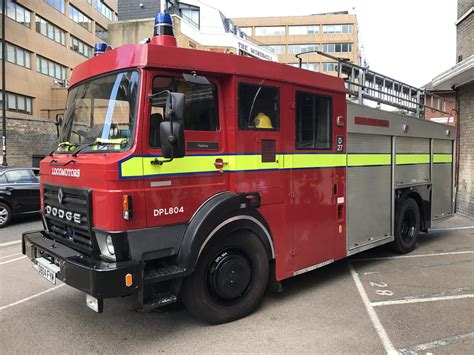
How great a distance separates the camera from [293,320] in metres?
4.49

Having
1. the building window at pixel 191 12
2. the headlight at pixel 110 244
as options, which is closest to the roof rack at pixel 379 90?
the headlight at pixel 110 244

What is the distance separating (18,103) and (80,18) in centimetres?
1305

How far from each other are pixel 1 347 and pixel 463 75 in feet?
36.7

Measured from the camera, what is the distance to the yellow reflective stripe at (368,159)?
592 centimetres

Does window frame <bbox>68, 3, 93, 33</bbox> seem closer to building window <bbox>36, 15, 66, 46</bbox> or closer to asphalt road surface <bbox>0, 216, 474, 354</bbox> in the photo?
building window <bbox>36, 15, 66, 46</bbox>

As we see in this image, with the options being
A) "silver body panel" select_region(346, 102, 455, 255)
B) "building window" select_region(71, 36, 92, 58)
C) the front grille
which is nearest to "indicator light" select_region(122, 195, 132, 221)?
the front grille

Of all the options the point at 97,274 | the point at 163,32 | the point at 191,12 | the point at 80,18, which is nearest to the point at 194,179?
the point at 97,274

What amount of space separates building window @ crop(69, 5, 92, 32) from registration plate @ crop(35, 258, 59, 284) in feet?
119

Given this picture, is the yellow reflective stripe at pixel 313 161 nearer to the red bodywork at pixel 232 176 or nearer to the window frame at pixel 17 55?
the red bodywork at pixel 232 176

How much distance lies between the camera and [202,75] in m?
4.18

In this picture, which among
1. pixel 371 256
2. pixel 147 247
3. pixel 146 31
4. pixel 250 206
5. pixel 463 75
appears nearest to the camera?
pixel 147 247

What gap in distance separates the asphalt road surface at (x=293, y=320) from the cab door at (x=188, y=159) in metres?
1.22

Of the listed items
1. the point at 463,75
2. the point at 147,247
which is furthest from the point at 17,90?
the point at 147,247

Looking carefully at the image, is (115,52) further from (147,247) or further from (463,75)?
(463,75)
